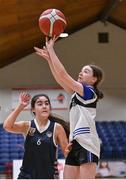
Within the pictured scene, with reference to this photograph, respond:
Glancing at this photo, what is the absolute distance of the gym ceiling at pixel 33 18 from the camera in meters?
8.78

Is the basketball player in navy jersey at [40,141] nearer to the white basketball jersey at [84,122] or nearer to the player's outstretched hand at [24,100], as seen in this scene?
the player's outstretched hand at [24,100]

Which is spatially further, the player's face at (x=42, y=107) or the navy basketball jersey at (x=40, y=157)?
the player's face at (x=42, y=107)

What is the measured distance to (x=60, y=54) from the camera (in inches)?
521

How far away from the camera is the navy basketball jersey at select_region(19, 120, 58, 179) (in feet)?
10.1

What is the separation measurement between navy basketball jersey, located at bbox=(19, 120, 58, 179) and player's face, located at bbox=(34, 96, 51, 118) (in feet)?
0.52

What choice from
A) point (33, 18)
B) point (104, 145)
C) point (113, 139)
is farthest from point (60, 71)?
point (113, 139)

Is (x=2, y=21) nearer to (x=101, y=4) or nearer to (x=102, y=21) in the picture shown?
(x=101, y=4)

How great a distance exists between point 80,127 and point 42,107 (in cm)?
44

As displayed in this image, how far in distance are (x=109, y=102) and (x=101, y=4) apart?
135 inches

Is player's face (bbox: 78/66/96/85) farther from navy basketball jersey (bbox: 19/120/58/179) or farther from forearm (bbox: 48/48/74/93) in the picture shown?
navy basketball jersey (bbox: 19/120/58/179)

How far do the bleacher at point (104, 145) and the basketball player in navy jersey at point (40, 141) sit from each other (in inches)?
284

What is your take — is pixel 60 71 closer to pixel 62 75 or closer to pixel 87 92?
pixel 62 75

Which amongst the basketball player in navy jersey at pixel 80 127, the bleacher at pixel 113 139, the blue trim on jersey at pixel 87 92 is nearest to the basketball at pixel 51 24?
the basketball player in navy jersey at pixel 80 127

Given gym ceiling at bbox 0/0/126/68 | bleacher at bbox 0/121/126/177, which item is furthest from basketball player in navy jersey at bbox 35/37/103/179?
bleacher at bbox 0/121/126/177
